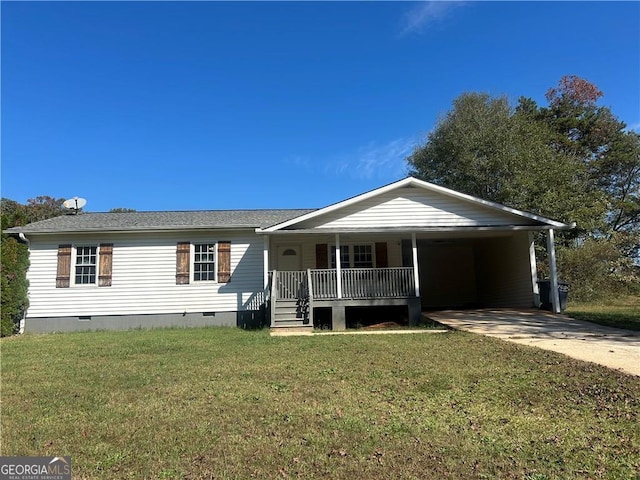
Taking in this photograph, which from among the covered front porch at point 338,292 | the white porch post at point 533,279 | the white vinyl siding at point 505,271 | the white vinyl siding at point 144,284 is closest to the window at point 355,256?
the covered front porch at point 338,292

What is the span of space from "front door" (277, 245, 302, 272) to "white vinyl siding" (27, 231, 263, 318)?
3.83ft

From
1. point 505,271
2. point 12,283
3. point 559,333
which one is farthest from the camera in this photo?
point 505,271

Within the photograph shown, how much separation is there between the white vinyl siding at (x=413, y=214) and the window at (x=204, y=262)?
10.6 feet

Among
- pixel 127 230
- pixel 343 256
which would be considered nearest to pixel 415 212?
pixel 343 256

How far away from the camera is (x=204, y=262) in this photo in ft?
46.8

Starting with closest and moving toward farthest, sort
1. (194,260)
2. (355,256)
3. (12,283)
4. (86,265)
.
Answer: (12,283), (86,265), (194,260), (355,256)

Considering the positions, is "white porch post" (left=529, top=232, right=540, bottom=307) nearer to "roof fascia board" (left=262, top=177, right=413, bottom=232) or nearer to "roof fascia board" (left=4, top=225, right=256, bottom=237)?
"roof fascia board" (left=262, top=177, right=413, bottom=232)

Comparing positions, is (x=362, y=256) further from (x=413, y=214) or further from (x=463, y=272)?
(x=463, y=272)

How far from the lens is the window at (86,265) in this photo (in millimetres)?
14055

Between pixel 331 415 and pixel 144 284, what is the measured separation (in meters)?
11.1

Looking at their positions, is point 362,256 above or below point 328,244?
below

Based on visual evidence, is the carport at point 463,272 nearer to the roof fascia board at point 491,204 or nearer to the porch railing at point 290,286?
the roof fascia board at point 491,204

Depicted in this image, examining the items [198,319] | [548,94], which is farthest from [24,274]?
[548,94]

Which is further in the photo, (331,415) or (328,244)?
(328,244)
